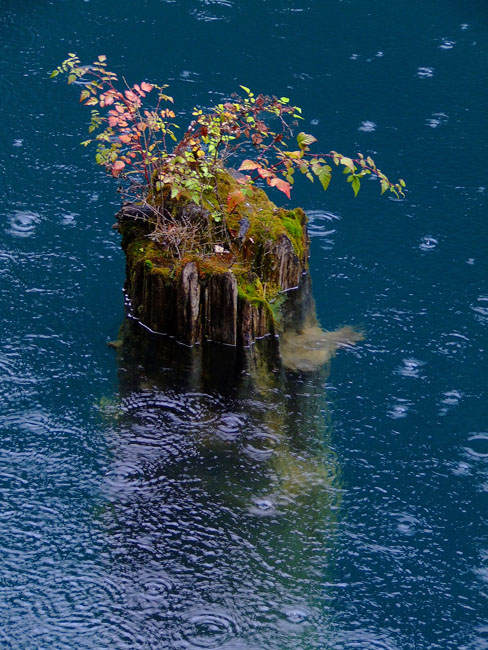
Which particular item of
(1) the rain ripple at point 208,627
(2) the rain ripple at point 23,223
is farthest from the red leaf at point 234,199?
(1) the rain ripple at point 208,627

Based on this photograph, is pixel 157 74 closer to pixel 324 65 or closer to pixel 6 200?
pixel 324 65

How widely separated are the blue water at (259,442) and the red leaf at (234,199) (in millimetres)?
1371

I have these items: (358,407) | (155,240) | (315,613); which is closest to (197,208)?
(155,240)

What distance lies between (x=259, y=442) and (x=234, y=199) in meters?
2.16

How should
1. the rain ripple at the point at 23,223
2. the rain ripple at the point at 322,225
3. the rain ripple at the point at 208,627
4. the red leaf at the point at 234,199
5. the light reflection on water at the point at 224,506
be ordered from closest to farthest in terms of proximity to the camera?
1. the rain ripple at the point at 208,627
2. the light reflection on water at the point at 224,506
3. the red leaf at the point at 234,199
4. the rain ripple at the point at 23,223
5. the rain ripple at the point at 322,225

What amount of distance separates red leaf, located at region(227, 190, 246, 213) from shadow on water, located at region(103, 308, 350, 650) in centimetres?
123

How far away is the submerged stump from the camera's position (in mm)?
7863

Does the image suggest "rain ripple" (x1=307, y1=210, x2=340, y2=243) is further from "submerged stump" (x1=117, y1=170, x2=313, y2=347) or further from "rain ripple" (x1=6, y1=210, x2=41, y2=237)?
"rain ripple" (x1=6, y1=210, x2=41, y2=237)

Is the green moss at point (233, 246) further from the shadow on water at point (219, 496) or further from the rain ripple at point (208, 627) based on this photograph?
the rain ripple at point (208, 627)

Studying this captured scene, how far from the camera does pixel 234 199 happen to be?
800 centimetres

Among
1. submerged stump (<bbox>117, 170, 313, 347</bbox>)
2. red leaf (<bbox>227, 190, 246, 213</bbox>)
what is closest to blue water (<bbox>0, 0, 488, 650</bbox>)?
submerged stump (<bbox>117, 170, 313, 347</bbox>)

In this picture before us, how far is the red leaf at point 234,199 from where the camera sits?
26.2 feet

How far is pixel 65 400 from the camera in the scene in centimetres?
764

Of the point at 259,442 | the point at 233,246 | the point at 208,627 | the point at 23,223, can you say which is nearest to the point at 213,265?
the point at 233,246
